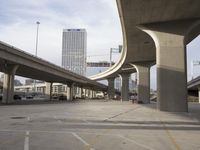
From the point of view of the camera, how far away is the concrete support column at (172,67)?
3177 cm

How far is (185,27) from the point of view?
33.0 metres

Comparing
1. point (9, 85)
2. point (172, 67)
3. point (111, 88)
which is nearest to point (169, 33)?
point (172, 67)

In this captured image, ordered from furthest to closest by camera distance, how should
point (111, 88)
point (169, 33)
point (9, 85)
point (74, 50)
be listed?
point (74, 50) < point (111, 88) < point (9, 85) < point (169, 33)

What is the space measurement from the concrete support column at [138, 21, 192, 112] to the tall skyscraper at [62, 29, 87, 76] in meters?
113

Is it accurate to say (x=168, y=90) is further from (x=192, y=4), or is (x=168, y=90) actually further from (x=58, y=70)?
(x=58, y=70)

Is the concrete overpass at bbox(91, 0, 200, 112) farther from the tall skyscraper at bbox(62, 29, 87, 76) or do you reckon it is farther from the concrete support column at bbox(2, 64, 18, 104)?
the tall skyscraper at bbox(62, 29, 87, 76)

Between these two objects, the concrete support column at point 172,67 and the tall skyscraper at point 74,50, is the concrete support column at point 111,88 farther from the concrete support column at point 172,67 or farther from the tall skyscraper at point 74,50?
the concrete support column at point 172,67

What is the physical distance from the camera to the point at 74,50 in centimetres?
15500

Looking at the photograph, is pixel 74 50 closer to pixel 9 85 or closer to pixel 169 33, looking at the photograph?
pixel 9 85

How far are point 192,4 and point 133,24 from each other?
843 cm

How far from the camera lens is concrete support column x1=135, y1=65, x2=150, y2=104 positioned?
67688 mm

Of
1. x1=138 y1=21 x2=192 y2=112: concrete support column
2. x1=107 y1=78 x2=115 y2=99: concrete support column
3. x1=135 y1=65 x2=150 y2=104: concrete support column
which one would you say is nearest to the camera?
x1=138 y1=21 x2=192 y2=112: concrete support column

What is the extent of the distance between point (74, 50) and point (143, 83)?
90407mm

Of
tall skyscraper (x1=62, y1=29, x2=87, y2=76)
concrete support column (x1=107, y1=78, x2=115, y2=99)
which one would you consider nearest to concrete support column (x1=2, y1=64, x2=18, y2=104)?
concrete support column (x1=107, y1=78, x2=115, y2=99)
